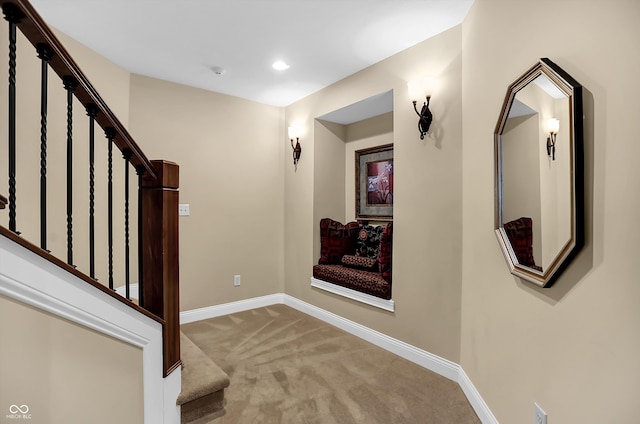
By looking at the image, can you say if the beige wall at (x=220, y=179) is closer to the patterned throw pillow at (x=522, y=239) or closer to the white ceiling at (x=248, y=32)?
the white ceiling at (x=248, y=32)

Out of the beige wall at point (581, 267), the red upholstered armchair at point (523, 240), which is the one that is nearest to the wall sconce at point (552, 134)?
the beige wall at point (581, 267)

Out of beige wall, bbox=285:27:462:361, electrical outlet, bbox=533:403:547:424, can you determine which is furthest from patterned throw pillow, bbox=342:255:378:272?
electrical outlet, bbox=533:403:547:424

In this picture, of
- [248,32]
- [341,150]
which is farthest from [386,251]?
[248,32]

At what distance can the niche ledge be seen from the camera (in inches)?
104

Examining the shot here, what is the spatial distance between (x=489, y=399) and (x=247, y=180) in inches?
119

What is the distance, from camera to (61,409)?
1.08 metres

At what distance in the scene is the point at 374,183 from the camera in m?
3.50

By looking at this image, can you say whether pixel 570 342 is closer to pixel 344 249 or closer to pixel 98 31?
pixel 344 249

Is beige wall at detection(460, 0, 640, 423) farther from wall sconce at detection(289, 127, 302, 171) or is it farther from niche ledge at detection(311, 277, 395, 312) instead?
wall sconce at detection(289, 127, 302, 171)

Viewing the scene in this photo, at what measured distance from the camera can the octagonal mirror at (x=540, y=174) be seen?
106cm

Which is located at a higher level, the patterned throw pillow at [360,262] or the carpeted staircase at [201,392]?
the patterned throw pillow at [360,262]

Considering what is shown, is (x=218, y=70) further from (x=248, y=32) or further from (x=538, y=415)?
(x=538, y=415)

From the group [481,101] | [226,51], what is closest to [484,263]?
[481,101]

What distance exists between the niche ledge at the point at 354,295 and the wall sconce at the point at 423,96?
1.43 metres
